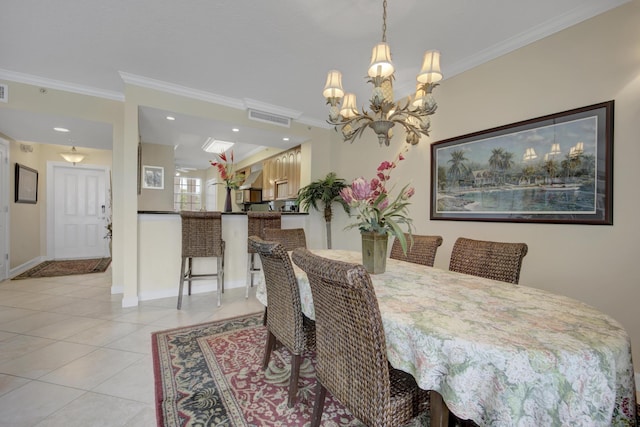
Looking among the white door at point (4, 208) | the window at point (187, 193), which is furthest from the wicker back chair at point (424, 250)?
the window at point (187, 193)

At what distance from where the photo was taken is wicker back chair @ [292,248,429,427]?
87cm

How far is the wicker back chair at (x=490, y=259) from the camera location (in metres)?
1.56

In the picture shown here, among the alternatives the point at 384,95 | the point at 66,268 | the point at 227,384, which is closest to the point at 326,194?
the point at 384,95

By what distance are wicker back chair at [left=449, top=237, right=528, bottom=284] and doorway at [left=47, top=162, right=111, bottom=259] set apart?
6.91 metres

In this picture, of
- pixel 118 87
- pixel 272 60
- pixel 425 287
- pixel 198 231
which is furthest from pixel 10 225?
pixel 425 287

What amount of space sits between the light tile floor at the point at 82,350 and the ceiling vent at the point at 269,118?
7.83 feet

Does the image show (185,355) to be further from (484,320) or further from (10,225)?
(10,225)

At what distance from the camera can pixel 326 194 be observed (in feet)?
12.8

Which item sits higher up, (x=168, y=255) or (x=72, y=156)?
(x=72, y=156)

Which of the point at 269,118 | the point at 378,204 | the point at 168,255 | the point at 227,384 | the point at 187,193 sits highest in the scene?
the point at 269,118

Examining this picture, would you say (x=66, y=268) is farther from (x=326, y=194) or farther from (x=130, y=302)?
(x=326, y=194)

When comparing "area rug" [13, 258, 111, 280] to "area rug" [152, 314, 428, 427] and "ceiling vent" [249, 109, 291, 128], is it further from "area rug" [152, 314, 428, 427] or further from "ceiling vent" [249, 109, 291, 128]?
"ceiling vent" [249, 109, 291, 128]

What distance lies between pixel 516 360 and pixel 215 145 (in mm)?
5662

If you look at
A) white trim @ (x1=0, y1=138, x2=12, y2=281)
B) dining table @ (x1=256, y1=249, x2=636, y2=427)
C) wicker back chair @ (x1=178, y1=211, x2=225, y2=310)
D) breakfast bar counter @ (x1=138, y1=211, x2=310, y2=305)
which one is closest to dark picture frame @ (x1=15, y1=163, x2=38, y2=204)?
white trim @ (x1=0, y1=138, x2=12, y2=281)
